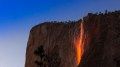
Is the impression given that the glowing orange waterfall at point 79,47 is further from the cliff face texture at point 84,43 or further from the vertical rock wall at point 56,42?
the vertical rock wall at point 56,42

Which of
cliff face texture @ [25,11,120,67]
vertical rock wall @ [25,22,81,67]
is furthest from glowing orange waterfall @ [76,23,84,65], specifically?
vertical rock wall @ [25,22,81,67]

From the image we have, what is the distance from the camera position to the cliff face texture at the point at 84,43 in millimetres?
77125

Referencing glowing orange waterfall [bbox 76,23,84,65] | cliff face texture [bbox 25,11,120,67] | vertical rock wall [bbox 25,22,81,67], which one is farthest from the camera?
vertical rock wall [bbox 25,22,81,67]

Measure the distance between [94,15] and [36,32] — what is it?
73.0 feet

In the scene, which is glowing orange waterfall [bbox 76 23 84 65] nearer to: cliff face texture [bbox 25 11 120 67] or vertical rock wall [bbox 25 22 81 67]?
cliff face texture [bbox 25 11 120 67]

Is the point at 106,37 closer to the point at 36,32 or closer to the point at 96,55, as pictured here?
the point at 96,55

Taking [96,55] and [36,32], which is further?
[36,32]

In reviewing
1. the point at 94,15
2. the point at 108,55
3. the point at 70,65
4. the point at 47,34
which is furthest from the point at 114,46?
the point at 47,34

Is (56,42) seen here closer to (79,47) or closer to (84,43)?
(79,47)

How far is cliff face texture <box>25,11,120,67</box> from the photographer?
253 feet

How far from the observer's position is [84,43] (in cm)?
8162

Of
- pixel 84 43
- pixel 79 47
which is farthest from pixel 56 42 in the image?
pixel 84 43

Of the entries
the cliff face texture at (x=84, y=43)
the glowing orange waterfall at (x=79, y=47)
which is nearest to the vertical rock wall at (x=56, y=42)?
the cliff face texture at (x=84, y=43)

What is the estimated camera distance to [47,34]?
320 feet
